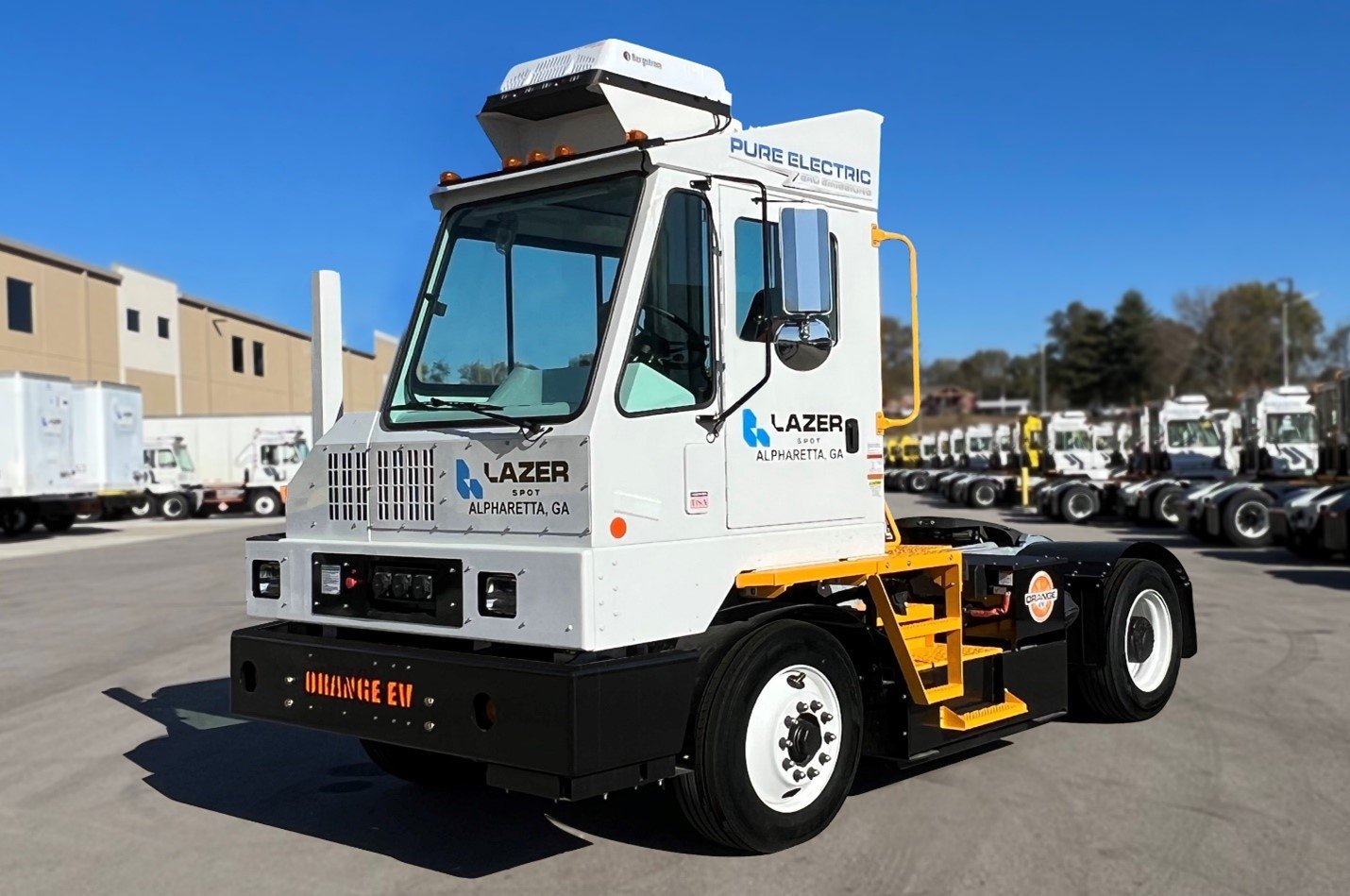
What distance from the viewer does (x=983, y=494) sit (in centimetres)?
3838

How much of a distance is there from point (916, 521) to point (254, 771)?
434 cm

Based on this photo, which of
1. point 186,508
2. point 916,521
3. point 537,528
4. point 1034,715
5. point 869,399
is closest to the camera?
point 537,528

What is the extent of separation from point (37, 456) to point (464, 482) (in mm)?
29263

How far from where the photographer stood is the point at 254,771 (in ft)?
23.2

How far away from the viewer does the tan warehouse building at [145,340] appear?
44.6 meters

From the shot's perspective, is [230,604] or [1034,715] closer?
[1034,715]

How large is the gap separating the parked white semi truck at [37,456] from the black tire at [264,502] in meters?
8.78

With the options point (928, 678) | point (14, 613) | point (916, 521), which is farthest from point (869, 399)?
point (14, 613)

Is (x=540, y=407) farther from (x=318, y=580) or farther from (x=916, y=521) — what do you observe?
(x=916, y=521)

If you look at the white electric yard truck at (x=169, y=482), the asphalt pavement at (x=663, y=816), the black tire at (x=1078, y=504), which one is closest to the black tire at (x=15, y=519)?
the white electric yard truck at (x=169, y=482)

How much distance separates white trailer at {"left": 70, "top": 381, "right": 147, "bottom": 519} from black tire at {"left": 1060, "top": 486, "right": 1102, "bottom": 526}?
2426cm

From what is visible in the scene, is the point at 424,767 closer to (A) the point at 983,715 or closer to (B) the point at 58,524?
(A) the point at 983,715

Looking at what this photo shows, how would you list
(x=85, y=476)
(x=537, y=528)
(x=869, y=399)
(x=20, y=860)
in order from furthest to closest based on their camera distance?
(x=85, y=476), (x=869, y=399), (x=20, y=860), (x=537, y=528)

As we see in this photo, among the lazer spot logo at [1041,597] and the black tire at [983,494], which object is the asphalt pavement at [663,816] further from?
the black tire at [983,494]
